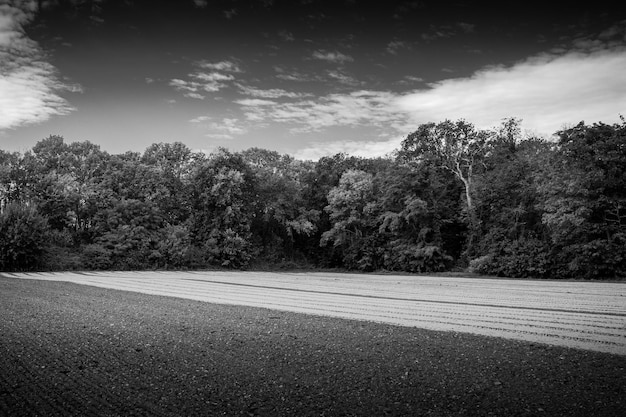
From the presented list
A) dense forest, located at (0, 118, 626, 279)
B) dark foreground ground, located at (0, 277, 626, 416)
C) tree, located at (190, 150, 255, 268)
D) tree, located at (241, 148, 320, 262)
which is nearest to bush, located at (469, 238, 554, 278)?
dense forest, located at (0, 118, 626, 279)

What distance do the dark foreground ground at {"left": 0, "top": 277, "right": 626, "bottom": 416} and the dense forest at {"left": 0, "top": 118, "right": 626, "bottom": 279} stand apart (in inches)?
999

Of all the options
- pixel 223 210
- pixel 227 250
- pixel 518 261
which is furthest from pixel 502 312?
pixel 223 210

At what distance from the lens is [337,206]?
46.2 metres

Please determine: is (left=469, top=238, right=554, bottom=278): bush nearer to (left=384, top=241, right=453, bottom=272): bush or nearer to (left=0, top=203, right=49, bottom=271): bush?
(left=384, top=241, right=453, bottom=272): bush

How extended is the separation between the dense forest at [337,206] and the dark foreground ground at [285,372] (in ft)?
83.2

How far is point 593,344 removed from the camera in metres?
8.78

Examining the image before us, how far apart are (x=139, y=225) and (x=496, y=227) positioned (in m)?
32.5

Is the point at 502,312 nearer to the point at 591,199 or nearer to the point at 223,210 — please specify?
the point at 591,199

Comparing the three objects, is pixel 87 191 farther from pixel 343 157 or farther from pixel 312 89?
pixel 343 157

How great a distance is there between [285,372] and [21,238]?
32.3 m

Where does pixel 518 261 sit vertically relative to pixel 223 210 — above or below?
below

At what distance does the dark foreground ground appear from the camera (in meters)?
5.17

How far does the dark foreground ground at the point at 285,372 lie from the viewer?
17.0 ft

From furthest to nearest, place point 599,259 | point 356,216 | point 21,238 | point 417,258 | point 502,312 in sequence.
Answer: point 356,216 → point 417,258 → point 21,238 → point 599,259 → point 502,312
